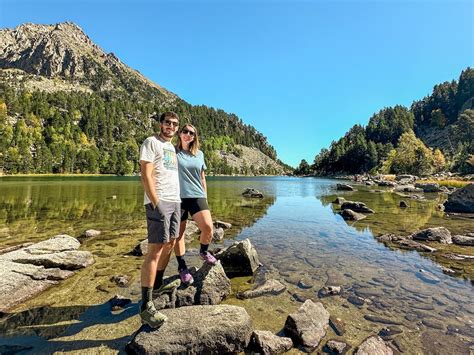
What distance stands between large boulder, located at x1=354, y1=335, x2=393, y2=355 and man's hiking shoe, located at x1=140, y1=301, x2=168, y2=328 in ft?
12.9

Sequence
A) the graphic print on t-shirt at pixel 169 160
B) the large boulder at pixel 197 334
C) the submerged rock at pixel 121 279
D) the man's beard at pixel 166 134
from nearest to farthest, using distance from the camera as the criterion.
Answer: the large boulder at pixel 197 334 → the graphic print on t-shirt at pixel 169 160 → the man's beard at pixel 166 134 → the submerged rock at pixel 121 279

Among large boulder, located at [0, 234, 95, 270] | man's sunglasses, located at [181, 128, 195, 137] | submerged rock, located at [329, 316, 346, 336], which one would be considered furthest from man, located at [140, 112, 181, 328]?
large boulder, located at [0, 234, 95, 270]

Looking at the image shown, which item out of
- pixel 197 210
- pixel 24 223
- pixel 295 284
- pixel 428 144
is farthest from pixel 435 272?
pixel 428 144

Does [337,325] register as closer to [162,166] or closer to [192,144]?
[162,166]

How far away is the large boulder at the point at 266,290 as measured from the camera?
809 cm

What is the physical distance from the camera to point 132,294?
7.95 m

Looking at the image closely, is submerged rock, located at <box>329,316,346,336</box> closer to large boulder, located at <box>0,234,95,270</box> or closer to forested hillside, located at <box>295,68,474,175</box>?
large boulder, located at <box>0,234,95,270</box>

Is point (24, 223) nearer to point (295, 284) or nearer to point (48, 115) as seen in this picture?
point (295, 284)

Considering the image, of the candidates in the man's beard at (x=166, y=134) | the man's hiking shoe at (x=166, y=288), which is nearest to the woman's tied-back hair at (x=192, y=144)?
the man's beard at (x=166, y=134)

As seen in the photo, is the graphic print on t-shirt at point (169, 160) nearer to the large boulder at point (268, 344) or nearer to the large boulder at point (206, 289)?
the large boulder at point (206, 289)

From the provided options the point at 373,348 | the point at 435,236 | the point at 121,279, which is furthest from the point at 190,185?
the point at 435,236

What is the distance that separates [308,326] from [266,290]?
7.92ft

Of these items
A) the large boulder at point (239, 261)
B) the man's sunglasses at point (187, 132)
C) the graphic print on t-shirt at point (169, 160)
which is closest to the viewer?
the graphic print on t-shirt at point (169, 160)

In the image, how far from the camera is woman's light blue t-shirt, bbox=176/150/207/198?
7129mm
